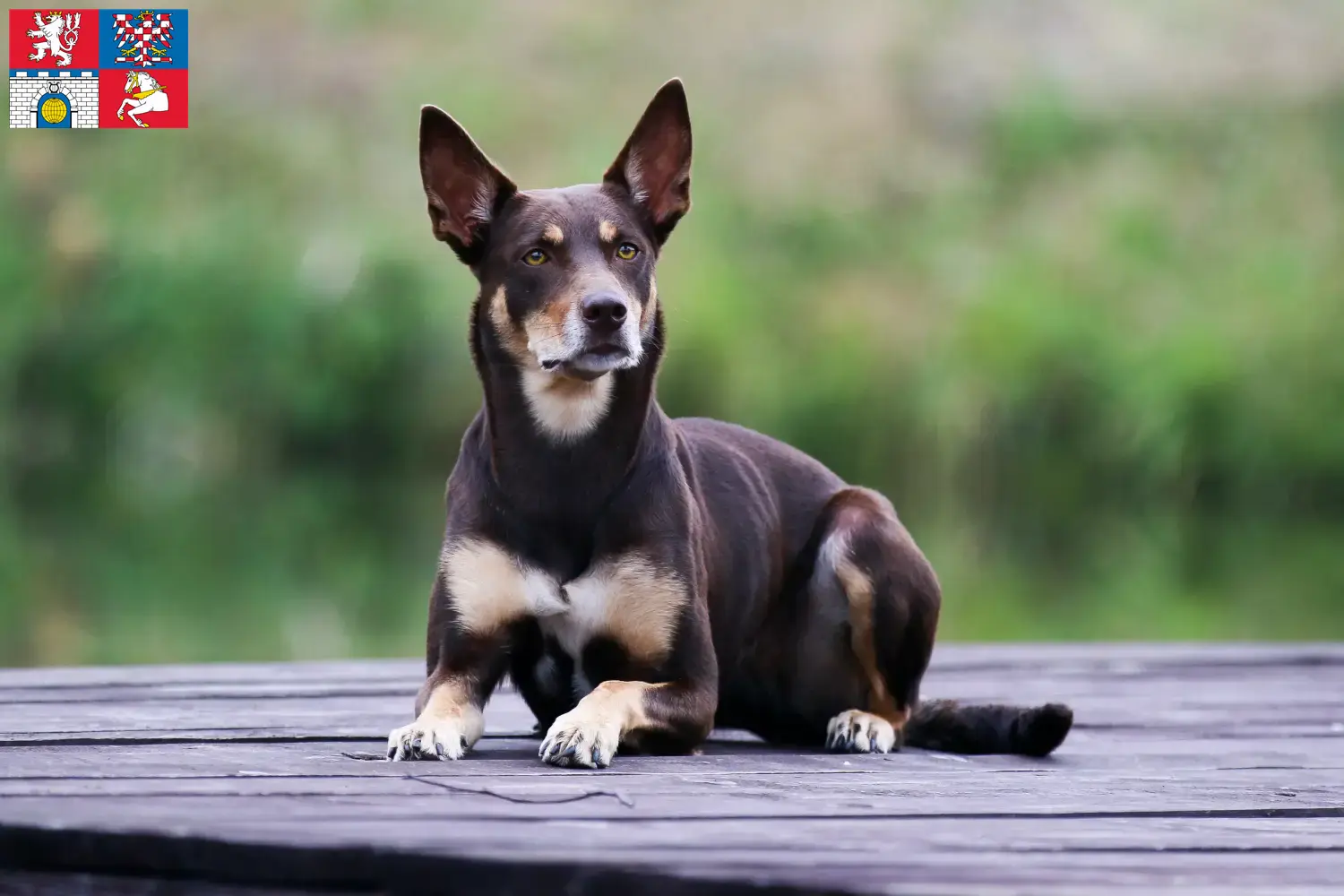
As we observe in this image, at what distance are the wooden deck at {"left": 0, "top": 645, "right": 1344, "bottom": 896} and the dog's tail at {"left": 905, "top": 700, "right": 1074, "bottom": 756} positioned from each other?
0.07 metres

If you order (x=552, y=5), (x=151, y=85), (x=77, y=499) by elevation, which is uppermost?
(x=552, y=5)

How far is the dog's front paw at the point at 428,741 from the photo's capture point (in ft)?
11.9

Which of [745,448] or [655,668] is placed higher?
[745,448]

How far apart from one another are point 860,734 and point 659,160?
147 cm

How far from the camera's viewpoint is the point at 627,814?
3023mm

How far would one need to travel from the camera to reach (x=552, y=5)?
99.1 feet

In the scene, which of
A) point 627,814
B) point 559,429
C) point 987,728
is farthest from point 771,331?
point 627,814

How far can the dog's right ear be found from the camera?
3971 mm

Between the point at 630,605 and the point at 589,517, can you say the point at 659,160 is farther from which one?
the point at 630,605

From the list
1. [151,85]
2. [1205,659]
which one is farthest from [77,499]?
[1205,659]

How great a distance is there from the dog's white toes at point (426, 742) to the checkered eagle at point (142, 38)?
4.62 m

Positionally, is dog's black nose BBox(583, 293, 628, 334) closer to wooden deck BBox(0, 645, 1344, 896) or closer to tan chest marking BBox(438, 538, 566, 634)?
tan chest marking BBox(438, 538, 566, 634)

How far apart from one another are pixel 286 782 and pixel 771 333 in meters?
18.9

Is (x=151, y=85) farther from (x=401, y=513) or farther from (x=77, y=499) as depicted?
(x=77, y=499)
